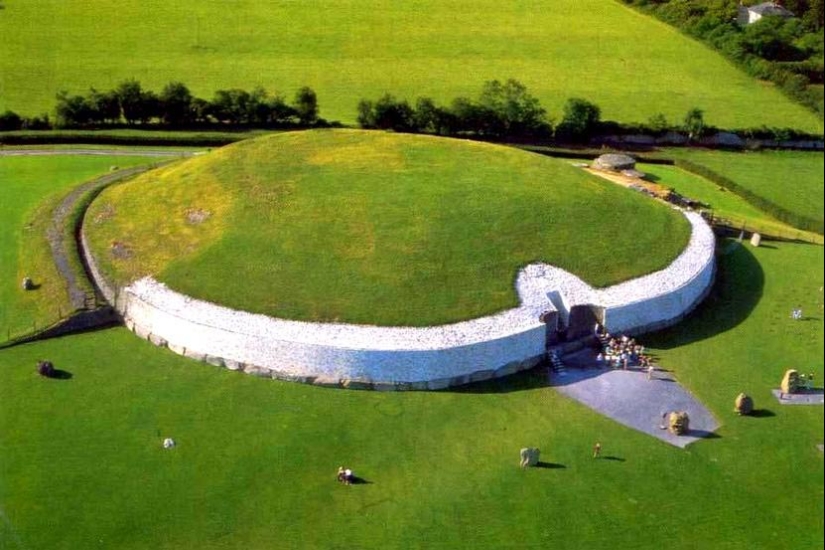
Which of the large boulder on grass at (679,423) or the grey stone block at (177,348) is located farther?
the grey stone block at (177,348)

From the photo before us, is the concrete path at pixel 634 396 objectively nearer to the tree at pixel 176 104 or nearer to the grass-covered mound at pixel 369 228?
the grass-covered mound at pixel 369 228

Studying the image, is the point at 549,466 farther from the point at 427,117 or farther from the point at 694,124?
the point at 694,124

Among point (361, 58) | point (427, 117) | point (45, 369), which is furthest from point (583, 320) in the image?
point (361, 58)

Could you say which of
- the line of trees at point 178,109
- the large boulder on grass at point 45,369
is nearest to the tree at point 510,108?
the line of trees at point 178,109

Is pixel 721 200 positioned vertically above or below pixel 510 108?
below

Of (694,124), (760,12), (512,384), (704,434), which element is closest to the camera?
(760,12)
